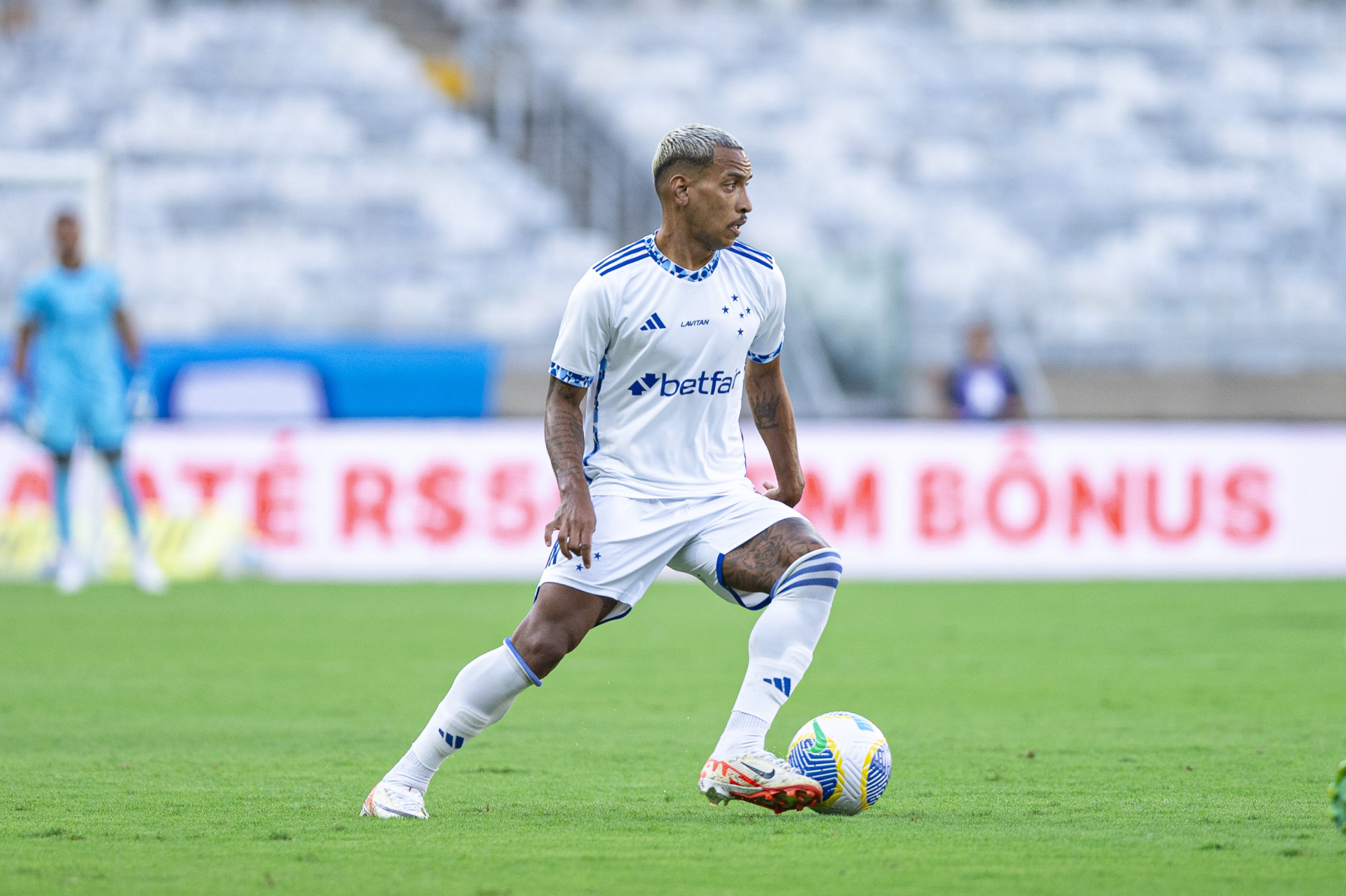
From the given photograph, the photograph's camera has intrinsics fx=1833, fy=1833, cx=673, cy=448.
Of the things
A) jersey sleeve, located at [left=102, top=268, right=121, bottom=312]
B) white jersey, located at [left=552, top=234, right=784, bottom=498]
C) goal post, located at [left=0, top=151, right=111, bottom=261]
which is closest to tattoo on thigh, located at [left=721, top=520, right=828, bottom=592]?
white jersey, located at [left=552, top=234, right=784, bottom=498]

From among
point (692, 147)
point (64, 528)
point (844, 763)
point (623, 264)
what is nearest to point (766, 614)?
point (844, 763)

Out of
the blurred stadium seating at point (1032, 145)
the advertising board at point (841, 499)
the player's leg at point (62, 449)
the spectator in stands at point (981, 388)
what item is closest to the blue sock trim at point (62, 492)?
the player's leg at point (62, 449)

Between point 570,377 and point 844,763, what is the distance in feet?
4.12

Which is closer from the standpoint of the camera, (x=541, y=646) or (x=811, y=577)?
(x=541, y=646)

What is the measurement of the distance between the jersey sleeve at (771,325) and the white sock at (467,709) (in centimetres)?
114

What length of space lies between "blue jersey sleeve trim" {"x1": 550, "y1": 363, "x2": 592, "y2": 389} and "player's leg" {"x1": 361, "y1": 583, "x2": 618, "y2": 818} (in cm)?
54

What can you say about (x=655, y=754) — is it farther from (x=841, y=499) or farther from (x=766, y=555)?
(x=841, y=499)

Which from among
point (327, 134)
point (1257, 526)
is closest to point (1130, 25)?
point (327, 134)

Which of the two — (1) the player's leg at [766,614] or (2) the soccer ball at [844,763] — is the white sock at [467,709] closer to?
(1) the player's leg at [766,614]

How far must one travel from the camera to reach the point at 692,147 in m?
4.93

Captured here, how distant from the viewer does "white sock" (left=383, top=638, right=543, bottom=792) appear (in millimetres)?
4781

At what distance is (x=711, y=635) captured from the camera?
10.5 metres

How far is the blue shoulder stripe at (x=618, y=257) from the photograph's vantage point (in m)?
4.92

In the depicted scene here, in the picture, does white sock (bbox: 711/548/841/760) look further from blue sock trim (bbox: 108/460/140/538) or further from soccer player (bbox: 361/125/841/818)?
blue sock trim (bbox: 108/460/140/538)
